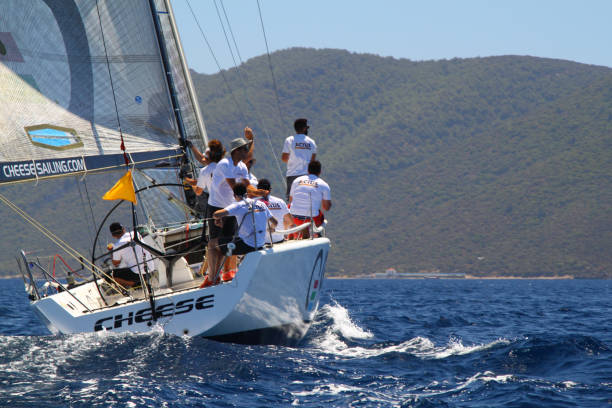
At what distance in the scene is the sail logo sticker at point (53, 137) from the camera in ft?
29.9

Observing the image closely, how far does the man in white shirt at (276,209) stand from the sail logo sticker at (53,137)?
2308mm

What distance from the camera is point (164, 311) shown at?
26.3ft

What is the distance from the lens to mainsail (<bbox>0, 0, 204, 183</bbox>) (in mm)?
9094

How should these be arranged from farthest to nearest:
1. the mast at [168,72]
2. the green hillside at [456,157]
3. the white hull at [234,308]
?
the green hillside at [456,157]
the mast at [168,72]
the white hull at [234,308]

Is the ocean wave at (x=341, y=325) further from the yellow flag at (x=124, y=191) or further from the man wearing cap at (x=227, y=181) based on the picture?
the yellow flag at (x=124, y=191)

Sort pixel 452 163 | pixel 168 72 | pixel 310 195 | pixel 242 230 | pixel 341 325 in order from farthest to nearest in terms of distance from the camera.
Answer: pixel 452 163, pixel 341 325, pixel 168 72, pixel 310 195, pixel 242 230

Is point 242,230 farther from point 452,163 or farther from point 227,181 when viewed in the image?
point 452,163

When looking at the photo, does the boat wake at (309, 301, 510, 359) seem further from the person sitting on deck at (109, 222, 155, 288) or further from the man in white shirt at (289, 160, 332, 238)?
the person sitting on deck at (109, 222, 155, 288)

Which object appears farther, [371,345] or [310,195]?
[310,195]

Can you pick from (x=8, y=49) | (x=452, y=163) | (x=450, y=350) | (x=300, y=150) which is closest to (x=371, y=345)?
(x=450, y=350)

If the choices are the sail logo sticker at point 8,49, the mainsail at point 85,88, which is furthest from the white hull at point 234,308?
the sail logo sticker at point 8,49

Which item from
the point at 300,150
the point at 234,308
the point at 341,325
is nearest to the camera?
the point at 234,308

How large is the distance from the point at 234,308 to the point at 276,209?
6.47 feet

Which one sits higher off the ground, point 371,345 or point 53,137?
point 53,137
